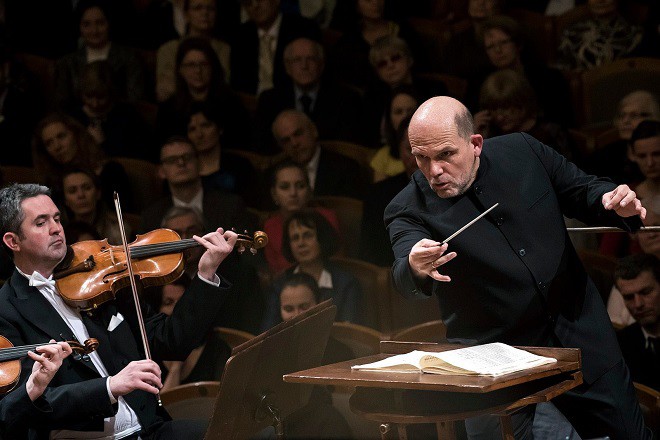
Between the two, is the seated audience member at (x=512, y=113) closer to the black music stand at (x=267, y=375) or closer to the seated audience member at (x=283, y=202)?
the seated audience member at (x=283, y=202)

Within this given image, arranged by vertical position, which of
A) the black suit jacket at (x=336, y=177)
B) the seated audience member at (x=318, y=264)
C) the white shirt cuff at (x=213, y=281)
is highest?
the black suit jacket at (x=336, y=177)

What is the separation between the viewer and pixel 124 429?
242cm

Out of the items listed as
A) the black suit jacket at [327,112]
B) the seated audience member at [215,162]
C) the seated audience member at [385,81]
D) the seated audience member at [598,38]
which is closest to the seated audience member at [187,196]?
the seated audience member at [215,162]

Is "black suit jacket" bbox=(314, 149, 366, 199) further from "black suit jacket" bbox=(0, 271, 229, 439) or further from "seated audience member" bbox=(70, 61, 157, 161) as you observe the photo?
"black suit jacket" bbox=(0, 271, 229, 439)

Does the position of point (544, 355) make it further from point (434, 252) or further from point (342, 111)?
point (342, 111)

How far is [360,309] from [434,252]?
2.11 metres

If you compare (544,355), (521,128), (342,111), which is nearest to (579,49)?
(521,128)

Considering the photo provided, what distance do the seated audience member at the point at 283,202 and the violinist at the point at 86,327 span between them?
1.57 meters

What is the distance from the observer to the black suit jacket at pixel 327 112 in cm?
474

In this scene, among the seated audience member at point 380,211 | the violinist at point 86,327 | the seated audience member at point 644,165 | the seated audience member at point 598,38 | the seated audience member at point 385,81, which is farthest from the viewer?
the seated audience member at point 385,81

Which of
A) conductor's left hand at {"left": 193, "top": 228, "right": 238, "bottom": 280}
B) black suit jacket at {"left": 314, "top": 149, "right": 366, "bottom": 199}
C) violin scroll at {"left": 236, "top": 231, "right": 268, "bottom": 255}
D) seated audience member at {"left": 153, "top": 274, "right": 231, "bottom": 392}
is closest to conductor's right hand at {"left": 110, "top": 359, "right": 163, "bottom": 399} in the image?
conductor's left hand at {"left": 193, "top": 228, "right": 238, "bottom": 280}

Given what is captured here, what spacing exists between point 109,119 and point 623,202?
3659 millimetres

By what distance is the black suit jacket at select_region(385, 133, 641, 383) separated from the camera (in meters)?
2.00

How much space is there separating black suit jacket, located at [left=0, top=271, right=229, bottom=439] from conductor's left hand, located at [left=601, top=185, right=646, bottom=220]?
1.11m
